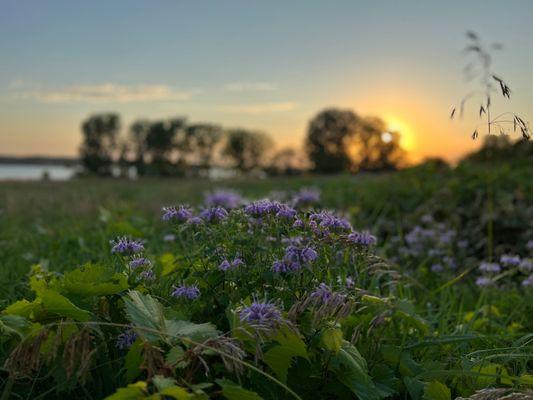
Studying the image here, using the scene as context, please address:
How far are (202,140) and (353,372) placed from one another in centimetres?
7767

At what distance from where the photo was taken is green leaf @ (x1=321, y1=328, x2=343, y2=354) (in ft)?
6.84

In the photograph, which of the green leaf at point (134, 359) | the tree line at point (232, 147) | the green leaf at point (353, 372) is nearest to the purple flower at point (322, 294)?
the green leaf at point (353, 372)

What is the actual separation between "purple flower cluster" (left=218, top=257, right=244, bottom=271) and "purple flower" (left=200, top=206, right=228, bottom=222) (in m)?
0.28

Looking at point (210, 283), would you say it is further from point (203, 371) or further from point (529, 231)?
point (529, 231)

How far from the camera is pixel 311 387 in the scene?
2.34 metres

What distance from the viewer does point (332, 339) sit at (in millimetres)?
2104

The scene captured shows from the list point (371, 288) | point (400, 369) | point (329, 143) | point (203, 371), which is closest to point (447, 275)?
point (371, 288)

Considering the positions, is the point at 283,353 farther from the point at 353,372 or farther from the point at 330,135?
the point at 330,135

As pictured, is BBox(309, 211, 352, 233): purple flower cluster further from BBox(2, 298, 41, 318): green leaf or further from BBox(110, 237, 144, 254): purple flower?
BBox(2, 298, 41, 318): green leaf

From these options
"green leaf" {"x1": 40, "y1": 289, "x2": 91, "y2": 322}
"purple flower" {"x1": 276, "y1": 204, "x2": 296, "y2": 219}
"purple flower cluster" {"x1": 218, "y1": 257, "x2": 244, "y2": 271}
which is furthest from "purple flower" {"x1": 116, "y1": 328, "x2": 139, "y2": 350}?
"purple flower" {"x1": 276, "y1": 204, "x2": 296, "y2": 219}

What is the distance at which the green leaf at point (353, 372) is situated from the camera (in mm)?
2137

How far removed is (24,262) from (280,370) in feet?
10.1

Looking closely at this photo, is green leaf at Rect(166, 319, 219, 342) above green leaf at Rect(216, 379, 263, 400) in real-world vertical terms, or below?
above

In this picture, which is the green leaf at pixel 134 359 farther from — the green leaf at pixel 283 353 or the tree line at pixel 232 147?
the tree line at pixel 232 147
